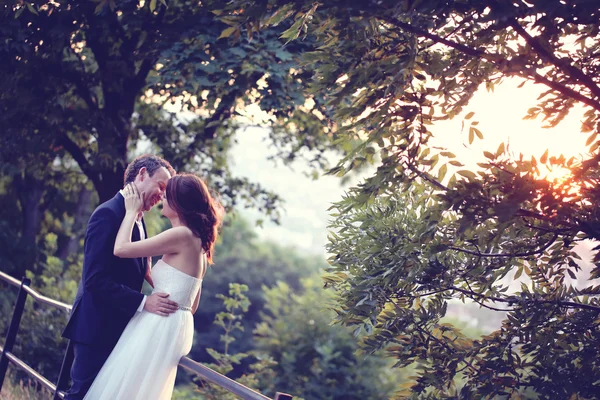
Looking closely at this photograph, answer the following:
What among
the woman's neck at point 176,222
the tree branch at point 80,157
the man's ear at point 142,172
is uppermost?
the tree branch at point 80,157

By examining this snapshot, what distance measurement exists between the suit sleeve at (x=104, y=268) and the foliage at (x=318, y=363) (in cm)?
1106

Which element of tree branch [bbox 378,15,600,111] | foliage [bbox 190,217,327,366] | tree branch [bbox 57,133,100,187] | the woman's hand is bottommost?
the woman's hand

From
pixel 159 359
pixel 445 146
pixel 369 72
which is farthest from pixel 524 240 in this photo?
pixel 159 359

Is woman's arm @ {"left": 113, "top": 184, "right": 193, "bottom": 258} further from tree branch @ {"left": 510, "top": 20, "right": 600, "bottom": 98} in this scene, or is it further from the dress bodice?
tree branch @ {"left": 510, "top": 20, "right": 600, "bottom": 98}

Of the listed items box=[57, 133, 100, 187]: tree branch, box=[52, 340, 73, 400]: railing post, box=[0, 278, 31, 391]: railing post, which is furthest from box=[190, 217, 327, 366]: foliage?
box=[52, 340, 73, 400]: railing post

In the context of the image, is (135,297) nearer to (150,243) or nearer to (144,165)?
(150,243)

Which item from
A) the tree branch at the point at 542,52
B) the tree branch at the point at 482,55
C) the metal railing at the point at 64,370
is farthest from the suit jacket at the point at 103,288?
the tree branch at the point at 542,52

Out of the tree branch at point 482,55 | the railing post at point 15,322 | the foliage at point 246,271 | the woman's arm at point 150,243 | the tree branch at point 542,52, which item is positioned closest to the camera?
the tree branch at point 482,55

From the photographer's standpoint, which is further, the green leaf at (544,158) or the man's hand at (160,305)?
the man's hand at (160,305)

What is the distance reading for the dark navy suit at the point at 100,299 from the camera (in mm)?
3477

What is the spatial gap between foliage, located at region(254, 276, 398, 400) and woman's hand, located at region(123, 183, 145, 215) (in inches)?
434

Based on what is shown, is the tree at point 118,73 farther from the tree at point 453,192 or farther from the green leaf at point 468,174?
the green leaf at point 468,174

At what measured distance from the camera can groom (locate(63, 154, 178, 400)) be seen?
11.4 feet

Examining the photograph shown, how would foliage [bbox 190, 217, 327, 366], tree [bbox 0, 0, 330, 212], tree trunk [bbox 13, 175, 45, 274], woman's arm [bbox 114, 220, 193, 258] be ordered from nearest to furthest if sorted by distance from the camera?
woman's arm [bbox 114, 220, 193, 258]
tree [bbox 0, 0, 330, 212]
tree trunk [bbox 13, 175, 45, 274]
foliage [bbox 190, 217, 327, 366]
